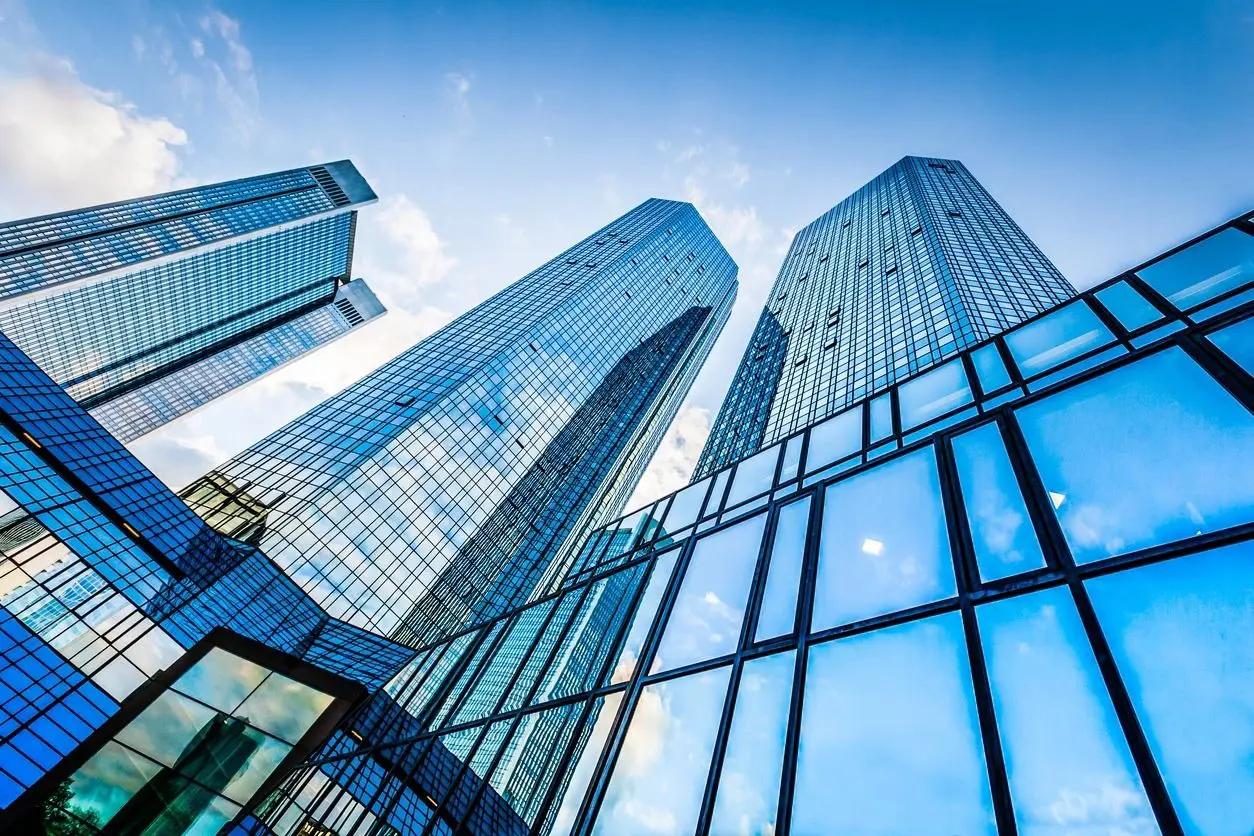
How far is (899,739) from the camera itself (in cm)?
575

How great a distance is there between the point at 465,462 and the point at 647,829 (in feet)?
231

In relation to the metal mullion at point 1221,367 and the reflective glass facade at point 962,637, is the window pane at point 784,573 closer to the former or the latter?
the reflective glass facade at point 962,637

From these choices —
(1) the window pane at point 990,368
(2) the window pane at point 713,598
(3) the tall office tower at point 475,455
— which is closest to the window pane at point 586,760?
(2) the window pane at point 713,598

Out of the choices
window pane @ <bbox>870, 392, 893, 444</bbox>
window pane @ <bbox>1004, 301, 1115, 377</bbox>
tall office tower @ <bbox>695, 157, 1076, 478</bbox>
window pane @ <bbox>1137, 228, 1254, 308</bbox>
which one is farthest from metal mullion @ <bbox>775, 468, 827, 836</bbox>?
tall office tower @ <bbox>695, 157, 1076, 478</bbox>

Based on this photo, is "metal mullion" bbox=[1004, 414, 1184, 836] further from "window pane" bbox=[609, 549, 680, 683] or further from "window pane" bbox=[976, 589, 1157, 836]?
"window pane" bbox=[609, 549, 680, 683]

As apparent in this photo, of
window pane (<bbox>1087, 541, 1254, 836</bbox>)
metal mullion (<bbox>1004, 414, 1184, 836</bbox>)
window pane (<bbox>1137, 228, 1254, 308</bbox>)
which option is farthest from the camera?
window pane (<bbox>1137, 228, 1254, 308</bbox>)

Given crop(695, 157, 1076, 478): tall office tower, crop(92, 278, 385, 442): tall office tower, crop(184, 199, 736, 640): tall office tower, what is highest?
crop(92, 278, 385, 442): tall office tower

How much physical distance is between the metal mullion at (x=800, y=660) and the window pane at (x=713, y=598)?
4.14 ft

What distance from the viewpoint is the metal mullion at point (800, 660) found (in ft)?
20.2

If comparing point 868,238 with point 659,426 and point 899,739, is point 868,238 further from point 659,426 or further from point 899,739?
point 899,739

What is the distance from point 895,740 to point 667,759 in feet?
12.0

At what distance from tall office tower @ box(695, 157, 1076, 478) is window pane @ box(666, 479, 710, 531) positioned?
18303 millimetres

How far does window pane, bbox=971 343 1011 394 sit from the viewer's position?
35.7ft

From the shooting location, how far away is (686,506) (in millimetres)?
17156
